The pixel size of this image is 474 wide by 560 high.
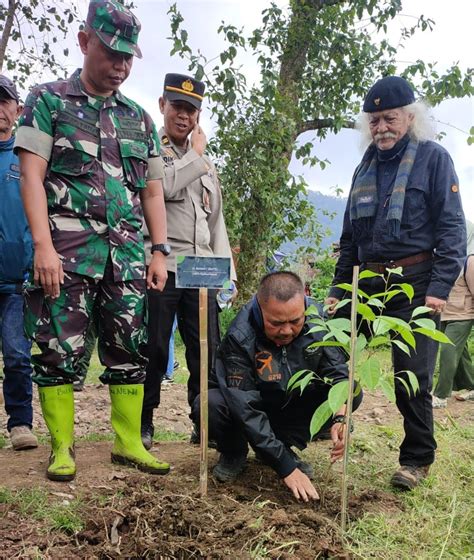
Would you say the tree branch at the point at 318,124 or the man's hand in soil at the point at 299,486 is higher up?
the tree branch at the point at 318,124

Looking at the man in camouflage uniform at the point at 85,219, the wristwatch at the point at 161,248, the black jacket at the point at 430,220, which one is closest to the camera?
the man in camouflage uniform at the point at 85,219

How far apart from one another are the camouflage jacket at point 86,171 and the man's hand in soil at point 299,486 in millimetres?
1085

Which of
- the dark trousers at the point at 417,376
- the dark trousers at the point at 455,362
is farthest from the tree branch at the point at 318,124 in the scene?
the dark trousers at the point at 417,376

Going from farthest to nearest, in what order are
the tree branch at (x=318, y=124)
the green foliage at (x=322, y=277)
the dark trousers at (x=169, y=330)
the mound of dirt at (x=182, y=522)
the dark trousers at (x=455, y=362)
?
the green foliage at (x=322, y=277)
the tree branch at (x=318, y=124)
the dark trousers at (x=455, y=362)
the dark trousers at (x=169, y=330)
the mound of dirt at (x=182, y=522)

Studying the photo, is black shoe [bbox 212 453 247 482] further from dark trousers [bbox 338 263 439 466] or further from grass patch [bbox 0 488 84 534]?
dark trousers [bbox 338 263 439 466]

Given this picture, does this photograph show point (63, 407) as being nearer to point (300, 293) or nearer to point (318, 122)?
point (300, 293)

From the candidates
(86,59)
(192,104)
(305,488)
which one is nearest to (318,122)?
(192,104)

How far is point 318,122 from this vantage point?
9156 millimetres

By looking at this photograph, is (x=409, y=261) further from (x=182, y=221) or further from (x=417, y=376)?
(x=182, y=221)

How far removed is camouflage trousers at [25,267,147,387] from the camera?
2467 mm

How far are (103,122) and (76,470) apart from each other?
5.08ft

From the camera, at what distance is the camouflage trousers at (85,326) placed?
247cm

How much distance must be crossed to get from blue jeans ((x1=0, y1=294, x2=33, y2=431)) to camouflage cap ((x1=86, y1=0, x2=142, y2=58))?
1437 mm

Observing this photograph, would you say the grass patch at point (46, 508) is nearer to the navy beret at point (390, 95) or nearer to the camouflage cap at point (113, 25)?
the camouflage cap at point (113, 25)
